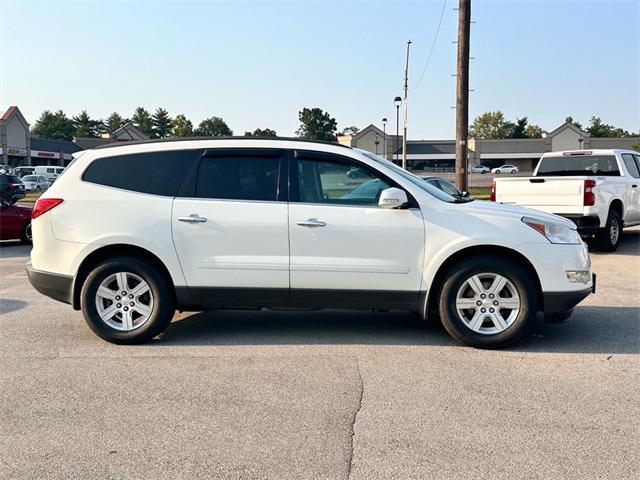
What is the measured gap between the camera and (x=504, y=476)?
319cm

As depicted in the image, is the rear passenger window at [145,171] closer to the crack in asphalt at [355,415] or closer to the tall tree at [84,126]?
the crack in asphalt at [355,415]

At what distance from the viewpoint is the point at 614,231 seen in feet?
37.9

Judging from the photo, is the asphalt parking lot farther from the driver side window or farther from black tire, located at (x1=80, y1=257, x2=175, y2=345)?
the driver side window

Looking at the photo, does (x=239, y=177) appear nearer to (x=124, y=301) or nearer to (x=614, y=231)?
(x=124, y=301)

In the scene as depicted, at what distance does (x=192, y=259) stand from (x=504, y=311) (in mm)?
2889

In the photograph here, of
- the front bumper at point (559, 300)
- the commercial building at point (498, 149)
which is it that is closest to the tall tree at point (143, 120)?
the commercial building at point (498, 149)

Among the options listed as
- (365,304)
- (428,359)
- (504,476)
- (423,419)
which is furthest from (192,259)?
(504,476)

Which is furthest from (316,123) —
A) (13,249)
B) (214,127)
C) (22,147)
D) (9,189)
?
(13,249)

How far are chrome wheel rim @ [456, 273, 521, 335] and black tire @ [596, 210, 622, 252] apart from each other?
22.3 feet

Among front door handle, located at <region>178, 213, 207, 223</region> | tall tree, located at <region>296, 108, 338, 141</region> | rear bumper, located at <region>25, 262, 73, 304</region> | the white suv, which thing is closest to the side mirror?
the white suv

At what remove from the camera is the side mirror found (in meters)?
5.22

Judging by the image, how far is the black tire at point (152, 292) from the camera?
5492 mm

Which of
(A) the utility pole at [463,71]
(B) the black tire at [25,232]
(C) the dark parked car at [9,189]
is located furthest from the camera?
(C) the dark parked car at [9,189]

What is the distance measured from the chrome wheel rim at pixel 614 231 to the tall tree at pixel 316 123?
87.0 metres
